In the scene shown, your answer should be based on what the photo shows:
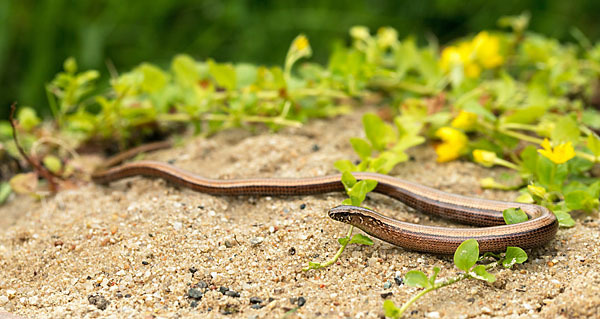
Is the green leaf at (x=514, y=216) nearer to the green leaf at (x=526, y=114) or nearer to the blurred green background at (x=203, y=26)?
the green leaf at (x=526, y=114)

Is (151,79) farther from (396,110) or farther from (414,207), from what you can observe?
(414,207)

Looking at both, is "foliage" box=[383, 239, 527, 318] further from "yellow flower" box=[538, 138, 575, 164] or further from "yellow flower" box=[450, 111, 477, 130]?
"yellow flower" box=[450, 111, 477, 130]

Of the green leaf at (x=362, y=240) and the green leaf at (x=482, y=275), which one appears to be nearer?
the green leaf at (x=482, y=275)

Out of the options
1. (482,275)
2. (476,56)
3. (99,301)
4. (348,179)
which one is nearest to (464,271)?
(482,275)

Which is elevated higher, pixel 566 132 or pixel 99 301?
pixel 566 132

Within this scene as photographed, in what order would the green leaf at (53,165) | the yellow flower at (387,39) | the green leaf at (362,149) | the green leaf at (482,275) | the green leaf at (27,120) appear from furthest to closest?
the yellow flower at (387,39) < the green leaf at (27,120) < the green leaf at (53,165) < the green leaf at (362,149) < the green leaf at (482,275)

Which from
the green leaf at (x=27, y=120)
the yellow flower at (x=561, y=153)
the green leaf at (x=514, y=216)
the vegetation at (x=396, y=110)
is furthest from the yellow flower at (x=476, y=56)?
the green leaf at (x=27, y=120)

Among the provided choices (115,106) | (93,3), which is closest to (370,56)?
(115,106)
